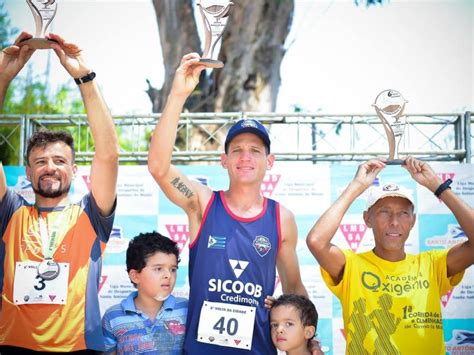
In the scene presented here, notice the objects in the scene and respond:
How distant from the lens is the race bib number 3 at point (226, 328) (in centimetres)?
328

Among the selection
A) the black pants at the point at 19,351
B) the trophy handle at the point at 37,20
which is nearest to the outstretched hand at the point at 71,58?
the trophy handle at the point at 37,20

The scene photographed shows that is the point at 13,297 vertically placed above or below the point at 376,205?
below

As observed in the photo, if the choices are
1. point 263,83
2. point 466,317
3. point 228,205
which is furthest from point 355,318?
point 263,83

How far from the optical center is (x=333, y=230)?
358 cm

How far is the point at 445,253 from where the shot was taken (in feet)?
12.0

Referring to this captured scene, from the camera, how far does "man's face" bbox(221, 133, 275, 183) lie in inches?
139

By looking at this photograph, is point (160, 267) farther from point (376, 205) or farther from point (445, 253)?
point (445, 253)

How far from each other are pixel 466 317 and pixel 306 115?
234 cm

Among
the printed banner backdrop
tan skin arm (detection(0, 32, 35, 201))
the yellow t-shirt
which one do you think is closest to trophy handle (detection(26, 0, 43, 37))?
tan skin arm (detection(0, 32, 35, 201))

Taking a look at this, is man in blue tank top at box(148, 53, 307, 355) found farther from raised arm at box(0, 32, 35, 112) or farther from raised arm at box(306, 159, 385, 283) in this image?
raised arm at box(0, 32, 35, 112)

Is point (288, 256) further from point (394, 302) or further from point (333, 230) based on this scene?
point (394, 302)

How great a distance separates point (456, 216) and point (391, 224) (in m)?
0.37

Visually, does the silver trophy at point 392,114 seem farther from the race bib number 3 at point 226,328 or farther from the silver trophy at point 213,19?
the race bib number 3 at point 226,328

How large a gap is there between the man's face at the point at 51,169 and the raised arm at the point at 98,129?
17 cm
